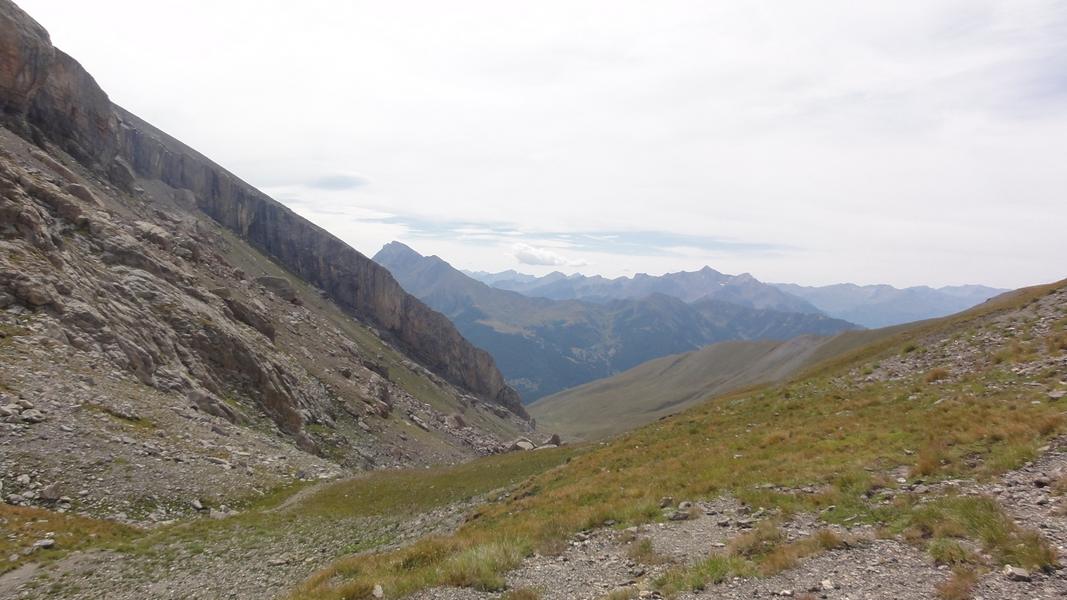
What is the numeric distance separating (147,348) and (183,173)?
117927 millimetres

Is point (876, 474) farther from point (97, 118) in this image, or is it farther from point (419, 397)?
point (97, 118)

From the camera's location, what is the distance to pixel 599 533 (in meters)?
16.8

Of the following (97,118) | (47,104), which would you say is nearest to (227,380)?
(47,104)

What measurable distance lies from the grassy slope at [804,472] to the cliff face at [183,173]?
347 feet

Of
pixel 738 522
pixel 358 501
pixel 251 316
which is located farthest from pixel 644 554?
pixel 251 316

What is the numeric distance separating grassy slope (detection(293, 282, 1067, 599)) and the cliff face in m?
106

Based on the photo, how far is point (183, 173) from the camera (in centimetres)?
14475

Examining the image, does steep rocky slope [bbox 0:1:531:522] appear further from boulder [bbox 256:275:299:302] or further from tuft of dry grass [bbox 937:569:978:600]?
tuft of dry grass [bbox 937:569:978:600]

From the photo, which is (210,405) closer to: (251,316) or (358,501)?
(358,501)

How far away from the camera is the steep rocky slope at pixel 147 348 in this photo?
3247 cm

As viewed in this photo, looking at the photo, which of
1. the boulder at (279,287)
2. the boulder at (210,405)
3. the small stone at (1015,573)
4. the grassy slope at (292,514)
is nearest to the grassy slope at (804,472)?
the small stone at (1015,573)

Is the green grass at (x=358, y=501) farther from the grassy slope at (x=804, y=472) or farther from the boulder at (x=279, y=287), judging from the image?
the boulder at (x=279, y=287)

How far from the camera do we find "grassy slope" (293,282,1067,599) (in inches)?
543

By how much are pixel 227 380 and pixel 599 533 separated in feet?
198
